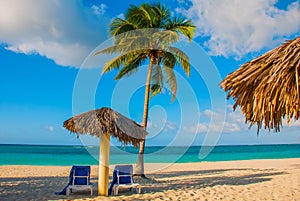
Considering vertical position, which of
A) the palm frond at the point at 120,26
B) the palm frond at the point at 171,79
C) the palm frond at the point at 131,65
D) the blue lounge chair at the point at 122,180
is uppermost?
the palm frond at the point at 120,26

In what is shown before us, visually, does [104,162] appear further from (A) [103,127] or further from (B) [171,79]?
(B) [171,79]

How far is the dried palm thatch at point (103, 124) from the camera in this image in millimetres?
6750

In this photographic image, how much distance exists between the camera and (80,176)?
24.1 ft

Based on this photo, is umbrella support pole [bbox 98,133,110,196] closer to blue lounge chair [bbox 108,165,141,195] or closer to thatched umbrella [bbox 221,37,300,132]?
blue lounge chair [bbox 108,165,141,195]

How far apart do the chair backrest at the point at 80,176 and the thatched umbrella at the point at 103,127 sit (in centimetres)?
51

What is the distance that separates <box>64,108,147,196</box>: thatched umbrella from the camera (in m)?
6.76

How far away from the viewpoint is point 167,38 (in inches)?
395

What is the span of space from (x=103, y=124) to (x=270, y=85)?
4.33 m

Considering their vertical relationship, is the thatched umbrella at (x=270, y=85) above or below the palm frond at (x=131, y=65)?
below

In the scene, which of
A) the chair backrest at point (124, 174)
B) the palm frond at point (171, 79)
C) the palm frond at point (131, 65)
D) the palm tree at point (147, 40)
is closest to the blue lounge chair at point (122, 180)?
the chair backrest at point (124, 174)

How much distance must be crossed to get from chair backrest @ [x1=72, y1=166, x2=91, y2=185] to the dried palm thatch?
1.11 m

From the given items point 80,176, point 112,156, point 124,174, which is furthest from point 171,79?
point 112,156

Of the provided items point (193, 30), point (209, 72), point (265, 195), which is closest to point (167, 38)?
point (193, 30)

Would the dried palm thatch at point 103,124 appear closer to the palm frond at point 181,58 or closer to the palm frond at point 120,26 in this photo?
the palm frond at point 181,58
